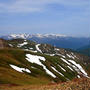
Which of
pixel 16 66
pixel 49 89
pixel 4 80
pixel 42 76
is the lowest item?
pixel 42 76

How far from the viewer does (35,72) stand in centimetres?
9944

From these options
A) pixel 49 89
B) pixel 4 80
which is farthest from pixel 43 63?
pixel 49 89

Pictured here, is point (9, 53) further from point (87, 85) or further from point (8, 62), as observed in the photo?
point (87, 85)

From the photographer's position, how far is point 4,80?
57031mm

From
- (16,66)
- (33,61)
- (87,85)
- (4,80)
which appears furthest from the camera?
(33,61)

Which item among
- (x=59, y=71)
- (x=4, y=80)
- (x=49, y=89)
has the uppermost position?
(x=49, y=89)

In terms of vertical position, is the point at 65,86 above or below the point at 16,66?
above

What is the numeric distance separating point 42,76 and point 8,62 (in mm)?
17951

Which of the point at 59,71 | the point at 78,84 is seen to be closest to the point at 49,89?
the point at 78,84

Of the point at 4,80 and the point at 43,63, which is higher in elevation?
the point at 4,80

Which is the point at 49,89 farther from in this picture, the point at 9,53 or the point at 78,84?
the point at 9,53

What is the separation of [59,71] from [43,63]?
1208cm

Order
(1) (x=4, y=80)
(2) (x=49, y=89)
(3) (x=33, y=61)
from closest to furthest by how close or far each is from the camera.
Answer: (2) (x=49, y=89), (1) (x=4, y=80), (3) (x=33, y=61)

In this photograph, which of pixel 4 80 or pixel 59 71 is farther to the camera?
pixel 59 71
